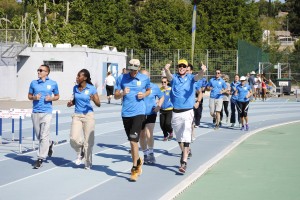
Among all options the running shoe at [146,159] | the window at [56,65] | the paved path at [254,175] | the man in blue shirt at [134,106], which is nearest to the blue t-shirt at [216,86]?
the paved path at [254,175]

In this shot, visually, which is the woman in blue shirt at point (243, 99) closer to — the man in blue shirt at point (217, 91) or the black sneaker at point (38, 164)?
the man in blue shirt at point (217, 91)

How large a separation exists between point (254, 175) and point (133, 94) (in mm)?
2465

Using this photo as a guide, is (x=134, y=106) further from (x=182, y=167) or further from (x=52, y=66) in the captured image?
(x=52, y=66)

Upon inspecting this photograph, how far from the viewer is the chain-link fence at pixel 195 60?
40125mm

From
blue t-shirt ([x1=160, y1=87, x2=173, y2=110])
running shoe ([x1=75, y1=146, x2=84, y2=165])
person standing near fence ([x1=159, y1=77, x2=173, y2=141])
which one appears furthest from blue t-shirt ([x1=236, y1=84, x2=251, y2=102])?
running shoe ([x1=75, y1=146, x2=84, y2=165])

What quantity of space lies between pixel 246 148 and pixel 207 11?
161 feet

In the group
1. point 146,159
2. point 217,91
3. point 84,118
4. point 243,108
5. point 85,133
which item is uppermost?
point 217,91

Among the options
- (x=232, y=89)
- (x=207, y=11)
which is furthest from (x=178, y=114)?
(x=207, y=11)

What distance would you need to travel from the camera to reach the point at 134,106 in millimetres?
9836

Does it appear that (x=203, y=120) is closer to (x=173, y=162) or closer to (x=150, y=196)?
(x=173, y=162)

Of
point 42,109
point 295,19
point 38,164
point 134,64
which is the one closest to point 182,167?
point 134,64

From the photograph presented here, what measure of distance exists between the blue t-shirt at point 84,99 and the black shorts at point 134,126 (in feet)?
4.00

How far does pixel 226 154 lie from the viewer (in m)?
12.9

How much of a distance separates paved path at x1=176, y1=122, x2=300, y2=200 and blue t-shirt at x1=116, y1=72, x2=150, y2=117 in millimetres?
1514
